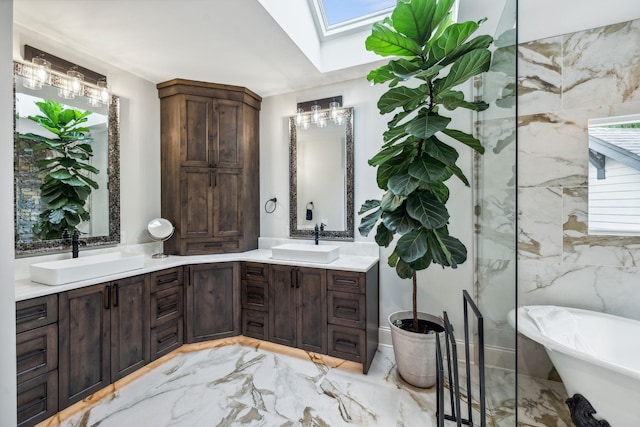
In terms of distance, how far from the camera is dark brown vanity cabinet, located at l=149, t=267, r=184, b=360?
7.27 ft

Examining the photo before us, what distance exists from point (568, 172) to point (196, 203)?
3.17 metres

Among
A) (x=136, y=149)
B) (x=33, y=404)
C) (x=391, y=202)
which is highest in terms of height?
(x=136, y=149)

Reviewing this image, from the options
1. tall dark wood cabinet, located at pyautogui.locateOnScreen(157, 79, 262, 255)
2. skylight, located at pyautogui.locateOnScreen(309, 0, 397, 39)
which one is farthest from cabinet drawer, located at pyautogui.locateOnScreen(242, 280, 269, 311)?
skylight, located at pyautogui.locateOnScreen(309, 0, 397, 39)

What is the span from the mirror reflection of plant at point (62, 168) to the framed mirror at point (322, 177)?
1.81 metres

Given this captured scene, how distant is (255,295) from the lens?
256 cm

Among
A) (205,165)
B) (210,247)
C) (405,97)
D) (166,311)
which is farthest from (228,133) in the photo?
(405,97)

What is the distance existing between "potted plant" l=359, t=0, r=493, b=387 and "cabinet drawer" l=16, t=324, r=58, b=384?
79.8 inches

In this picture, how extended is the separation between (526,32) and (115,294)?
3653 mm

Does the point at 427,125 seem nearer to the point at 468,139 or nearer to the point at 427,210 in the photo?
the point at 468,139

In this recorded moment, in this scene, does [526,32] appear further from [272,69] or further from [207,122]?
[207,122]

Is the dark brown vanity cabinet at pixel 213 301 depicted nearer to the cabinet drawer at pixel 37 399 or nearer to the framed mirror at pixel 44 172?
the framed mirror at pixel 44 172

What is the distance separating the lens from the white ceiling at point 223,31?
173cm

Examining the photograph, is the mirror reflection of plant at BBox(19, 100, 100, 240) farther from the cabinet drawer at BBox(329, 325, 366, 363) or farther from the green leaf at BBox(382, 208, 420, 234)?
the green leaf at BBox(382, 208, 420, 234)

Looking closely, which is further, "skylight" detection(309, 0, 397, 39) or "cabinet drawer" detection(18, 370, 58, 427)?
"skylight" detection(309, 0, 397, 39)
